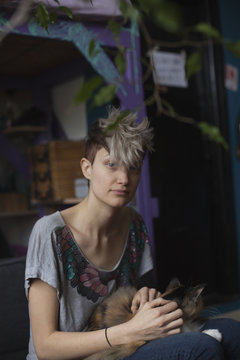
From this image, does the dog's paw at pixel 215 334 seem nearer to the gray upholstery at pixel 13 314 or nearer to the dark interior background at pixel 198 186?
the gray upholstery at pixel 13 314

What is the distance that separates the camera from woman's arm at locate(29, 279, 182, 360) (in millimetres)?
1450

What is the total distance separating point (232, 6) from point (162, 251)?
2227mm

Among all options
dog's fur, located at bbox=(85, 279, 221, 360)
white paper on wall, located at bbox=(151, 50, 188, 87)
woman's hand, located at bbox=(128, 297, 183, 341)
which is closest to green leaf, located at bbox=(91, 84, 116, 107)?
woman's hand, located at bbox=(128, 297, 183, 341)

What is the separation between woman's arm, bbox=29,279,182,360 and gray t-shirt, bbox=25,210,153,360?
0.04m

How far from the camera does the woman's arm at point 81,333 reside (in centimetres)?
145

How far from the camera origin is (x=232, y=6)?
416 cm

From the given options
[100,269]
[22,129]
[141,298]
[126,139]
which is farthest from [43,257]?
[22,129]

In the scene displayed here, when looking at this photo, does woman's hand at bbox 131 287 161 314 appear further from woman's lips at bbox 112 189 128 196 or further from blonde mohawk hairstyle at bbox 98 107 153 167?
blonde mohawk hairstyle at bbox 98 107 153 167

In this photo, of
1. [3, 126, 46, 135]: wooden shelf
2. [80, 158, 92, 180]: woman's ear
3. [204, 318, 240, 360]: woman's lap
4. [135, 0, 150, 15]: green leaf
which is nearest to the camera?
[135, 0, 150, 15]: green leaf

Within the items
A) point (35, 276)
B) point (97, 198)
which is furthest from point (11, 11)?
point (35, 276)

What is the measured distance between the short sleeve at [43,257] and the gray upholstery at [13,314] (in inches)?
11.9

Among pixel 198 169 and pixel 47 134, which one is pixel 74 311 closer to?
pixel 198 169

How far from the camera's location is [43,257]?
1562mm

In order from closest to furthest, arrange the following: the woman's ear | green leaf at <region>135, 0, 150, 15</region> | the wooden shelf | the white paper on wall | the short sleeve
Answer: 1. green leaf at <region>135, 0, 150, 15</region>
2. the short sleeve
3. the woman's ear
4. the white paper on wall
5. the wooden shelf
